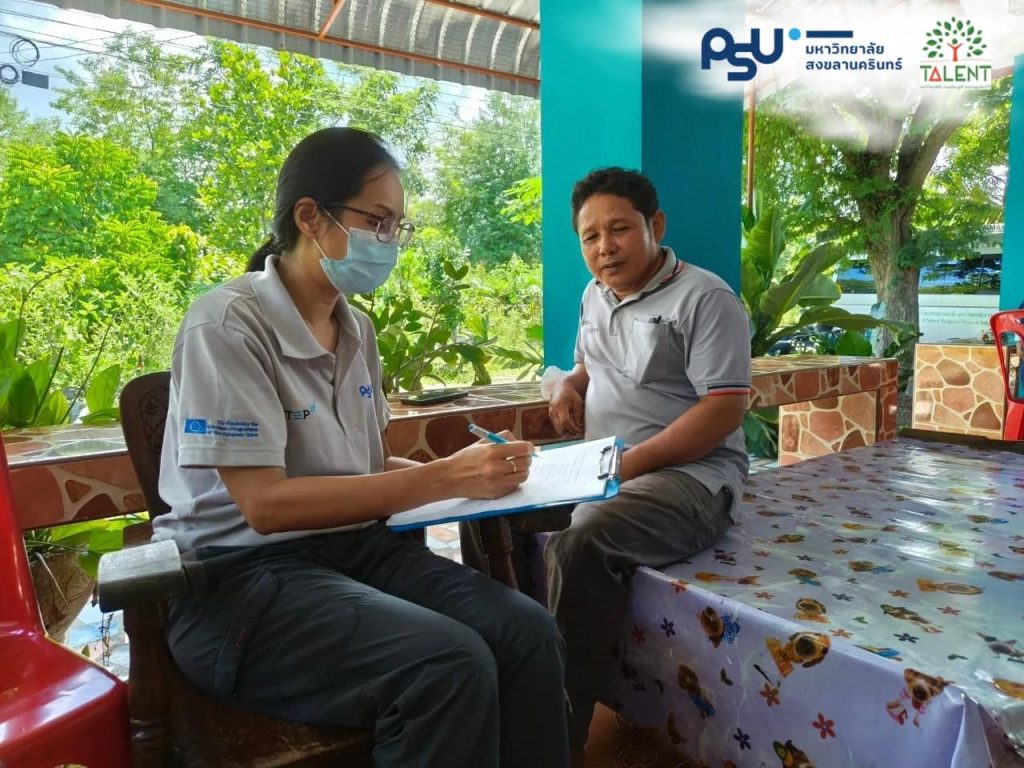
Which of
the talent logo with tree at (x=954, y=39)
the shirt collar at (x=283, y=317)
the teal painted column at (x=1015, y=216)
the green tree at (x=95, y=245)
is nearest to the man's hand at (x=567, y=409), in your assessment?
the shirt collar at (x=283, y=317)

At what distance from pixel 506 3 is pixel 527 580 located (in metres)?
3.89

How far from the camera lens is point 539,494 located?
1158 mm

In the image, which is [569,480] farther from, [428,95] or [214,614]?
[428,95]

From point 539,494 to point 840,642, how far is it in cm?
51

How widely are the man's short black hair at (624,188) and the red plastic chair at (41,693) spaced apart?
1.37 metres

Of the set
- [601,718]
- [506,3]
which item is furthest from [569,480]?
[506,3]

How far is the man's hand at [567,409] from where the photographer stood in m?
2.09

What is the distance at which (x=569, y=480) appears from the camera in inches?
47.9

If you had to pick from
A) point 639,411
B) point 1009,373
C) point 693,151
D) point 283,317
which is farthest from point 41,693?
point 1009,373

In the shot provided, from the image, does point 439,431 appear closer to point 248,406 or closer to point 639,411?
point 639,411

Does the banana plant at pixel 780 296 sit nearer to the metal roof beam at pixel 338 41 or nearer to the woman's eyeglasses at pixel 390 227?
the metal roof beam at pixel 338 41

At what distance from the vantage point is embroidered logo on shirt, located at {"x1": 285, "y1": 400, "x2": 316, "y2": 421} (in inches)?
45.9

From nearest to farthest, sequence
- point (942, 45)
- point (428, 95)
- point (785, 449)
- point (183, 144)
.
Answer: point (785, 449) < point (942, 45) < point (183, 144) < point (428, 95)

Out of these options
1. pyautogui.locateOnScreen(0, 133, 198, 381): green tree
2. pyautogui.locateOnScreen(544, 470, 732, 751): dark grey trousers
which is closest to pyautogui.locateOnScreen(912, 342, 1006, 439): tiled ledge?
pyautogui.locateOnScreen(544, 470, 732, 751): dark grey trousers
